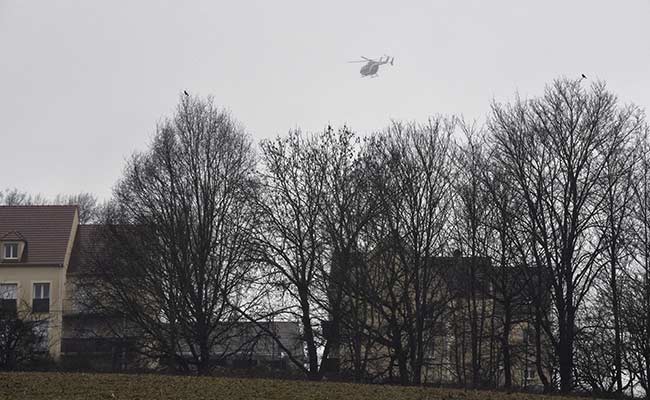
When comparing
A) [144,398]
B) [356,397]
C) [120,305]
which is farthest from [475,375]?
[144,398]

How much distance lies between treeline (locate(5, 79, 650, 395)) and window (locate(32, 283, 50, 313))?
1553 centimetres

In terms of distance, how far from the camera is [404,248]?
49219 millimetres

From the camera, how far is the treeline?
45656 mm

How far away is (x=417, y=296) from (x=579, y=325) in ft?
25.2

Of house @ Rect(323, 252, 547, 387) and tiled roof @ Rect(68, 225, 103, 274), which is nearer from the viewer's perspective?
house @ Rect(323, 252, 547, 387)

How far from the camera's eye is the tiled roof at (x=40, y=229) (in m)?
71.6

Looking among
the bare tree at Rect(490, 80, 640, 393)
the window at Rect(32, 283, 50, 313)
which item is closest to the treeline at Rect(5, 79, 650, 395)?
the bare tree at Rect(490, 80, 640, 393)

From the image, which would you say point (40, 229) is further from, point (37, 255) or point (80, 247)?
point (80, 247)

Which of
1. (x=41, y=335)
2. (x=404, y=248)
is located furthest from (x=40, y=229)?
(x=404, y=248)

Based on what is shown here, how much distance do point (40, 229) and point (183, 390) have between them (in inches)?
1984

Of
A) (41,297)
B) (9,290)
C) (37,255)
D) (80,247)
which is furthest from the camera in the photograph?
(80,247)

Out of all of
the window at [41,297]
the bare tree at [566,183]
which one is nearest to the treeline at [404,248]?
the bare tree at [566,183]

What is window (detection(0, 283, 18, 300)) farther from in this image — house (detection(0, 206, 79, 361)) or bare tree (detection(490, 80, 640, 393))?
bare tree (detection(490, 80, 640, 393))

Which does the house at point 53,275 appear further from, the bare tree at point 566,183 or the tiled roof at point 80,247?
the bare tree at point 566,183
